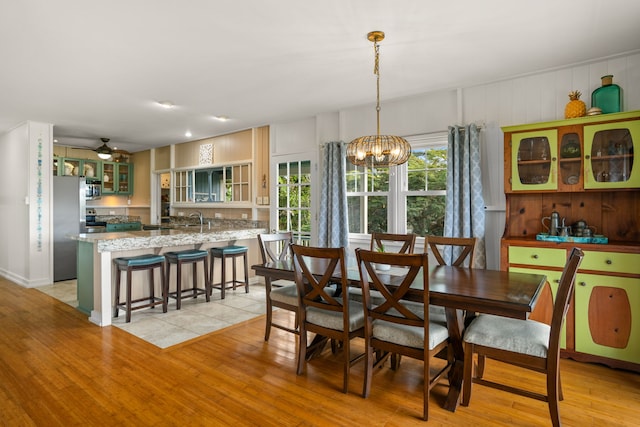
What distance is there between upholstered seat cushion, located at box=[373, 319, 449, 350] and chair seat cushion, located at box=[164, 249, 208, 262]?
2.88m

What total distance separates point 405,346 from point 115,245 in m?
3.30

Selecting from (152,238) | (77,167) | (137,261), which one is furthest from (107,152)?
(137,261)

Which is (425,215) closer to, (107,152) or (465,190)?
(465,190)

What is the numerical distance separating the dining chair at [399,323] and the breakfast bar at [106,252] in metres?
2.96

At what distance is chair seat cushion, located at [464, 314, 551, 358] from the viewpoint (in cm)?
213

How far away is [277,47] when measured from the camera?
10.1 feet

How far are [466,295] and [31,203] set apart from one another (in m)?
6.32

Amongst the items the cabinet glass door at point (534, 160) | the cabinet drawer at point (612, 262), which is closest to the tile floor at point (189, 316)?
the cabinet glass door at point (534, 160)

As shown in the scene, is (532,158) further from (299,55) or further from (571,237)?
(299,55)

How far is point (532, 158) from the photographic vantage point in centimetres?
345

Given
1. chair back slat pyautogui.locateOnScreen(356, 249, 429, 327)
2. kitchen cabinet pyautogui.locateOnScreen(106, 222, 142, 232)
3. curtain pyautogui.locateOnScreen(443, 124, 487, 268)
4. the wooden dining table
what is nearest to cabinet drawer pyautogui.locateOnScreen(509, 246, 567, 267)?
curtain pyautogui.locateOnScreen(443, 124, 487, 268)

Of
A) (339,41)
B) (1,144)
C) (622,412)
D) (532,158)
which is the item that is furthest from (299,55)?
(1,144)

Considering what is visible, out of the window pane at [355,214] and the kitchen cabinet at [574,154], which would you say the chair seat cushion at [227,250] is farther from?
the kitchen cabinet at [574,154]

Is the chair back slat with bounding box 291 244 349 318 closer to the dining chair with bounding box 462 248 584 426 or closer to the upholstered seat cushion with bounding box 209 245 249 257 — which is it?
the dining chair with bounding box 462 248 584 426
